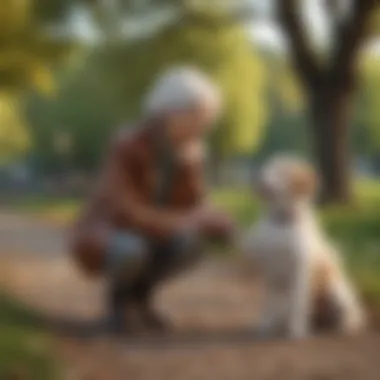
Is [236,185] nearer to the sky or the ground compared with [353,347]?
nearer to the sky

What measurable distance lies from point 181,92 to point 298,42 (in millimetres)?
117

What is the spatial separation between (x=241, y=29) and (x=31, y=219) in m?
0.26

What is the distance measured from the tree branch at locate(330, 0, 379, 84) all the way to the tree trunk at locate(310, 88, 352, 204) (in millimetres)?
20

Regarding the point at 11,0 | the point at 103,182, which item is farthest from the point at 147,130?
the point at 11,0

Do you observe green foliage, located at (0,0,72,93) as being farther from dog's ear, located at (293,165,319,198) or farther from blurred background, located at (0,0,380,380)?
dog's ear, located at (293,165,319,198)

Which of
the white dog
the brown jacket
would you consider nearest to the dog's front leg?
the white dog

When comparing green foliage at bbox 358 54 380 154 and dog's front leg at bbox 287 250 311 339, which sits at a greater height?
green foliage at bbox 358 54 380 154

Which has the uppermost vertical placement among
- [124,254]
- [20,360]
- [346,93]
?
[346,93]

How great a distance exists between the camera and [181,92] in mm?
844

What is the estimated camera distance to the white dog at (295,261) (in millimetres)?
828

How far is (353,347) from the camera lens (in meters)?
0.84

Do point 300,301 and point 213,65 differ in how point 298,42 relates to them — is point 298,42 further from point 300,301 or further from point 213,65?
point 300,301

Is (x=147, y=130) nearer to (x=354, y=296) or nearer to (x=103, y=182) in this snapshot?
(x=103, y=182)

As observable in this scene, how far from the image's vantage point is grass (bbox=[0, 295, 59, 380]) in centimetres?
77
